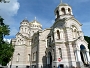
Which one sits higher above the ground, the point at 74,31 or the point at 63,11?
the point at 63,11

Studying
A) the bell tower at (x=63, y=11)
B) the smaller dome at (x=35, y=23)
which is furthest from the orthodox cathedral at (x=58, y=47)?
the smaller dome at (x=35, y=23)

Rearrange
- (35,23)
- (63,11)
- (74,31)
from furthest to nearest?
(35,23)
(63,11)
(74,31)

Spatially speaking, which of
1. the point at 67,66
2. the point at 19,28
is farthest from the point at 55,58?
the point at 19,28

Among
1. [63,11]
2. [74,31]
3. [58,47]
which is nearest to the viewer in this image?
[58,47]

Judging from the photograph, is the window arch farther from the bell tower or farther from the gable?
the bell tower

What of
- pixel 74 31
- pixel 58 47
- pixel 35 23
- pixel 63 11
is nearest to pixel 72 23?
pixel 74 31

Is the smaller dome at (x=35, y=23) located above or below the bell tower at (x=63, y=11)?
above

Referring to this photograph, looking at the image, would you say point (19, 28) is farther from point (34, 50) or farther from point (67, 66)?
point (67, 66)

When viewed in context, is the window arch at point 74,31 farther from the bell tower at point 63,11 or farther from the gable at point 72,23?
the bell tower at point 63,11

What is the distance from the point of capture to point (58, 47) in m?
22.3

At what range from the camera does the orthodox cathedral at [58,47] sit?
70.7 ft

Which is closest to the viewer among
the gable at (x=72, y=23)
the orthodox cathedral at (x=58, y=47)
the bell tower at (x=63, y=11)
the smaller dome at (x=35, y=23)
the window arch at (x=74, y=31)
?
the orthodox cathedral at (x=58, y=47)

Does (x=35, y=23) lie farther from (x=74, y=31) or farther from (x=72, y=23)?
(x=74, y=31)

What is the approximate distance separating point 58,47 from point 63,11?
10.6 meters
